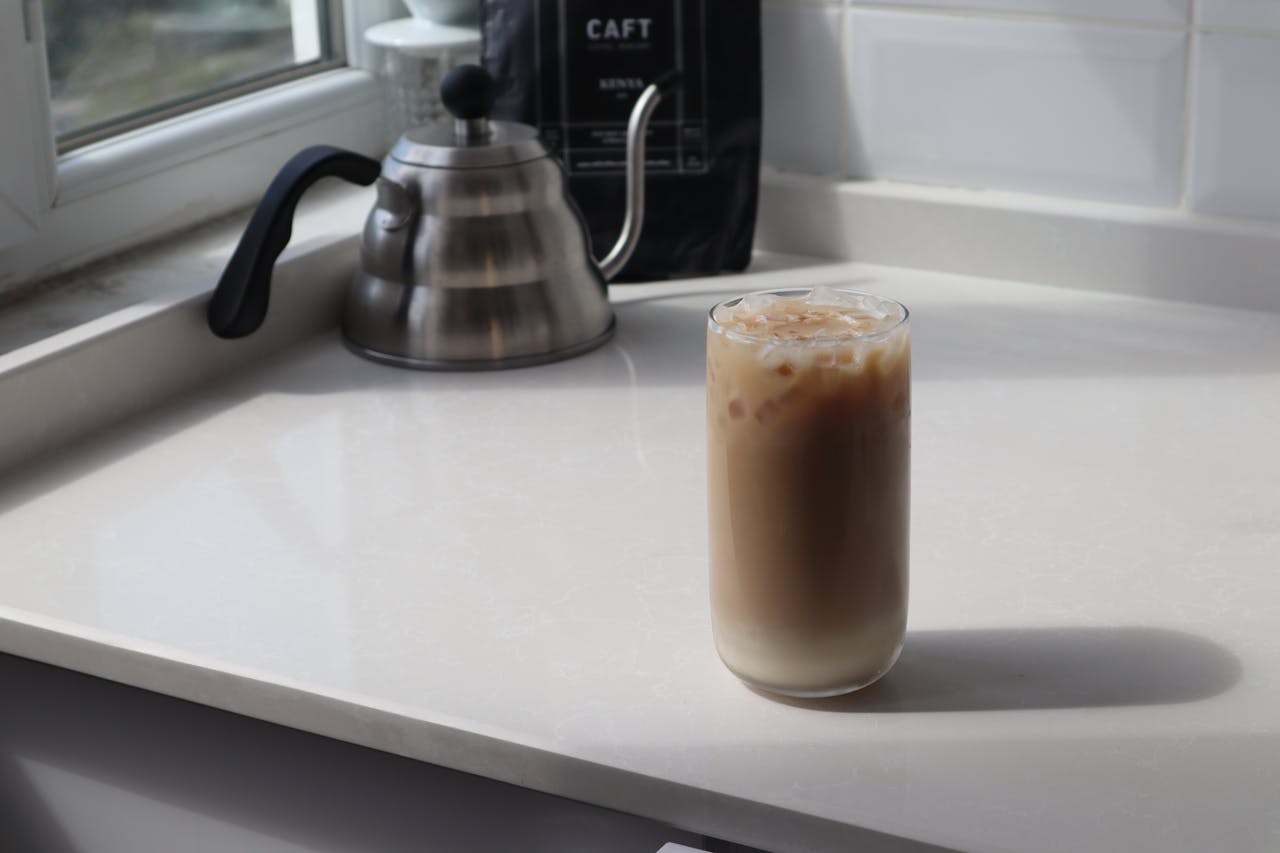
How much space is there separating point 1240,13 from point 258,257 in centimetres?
80

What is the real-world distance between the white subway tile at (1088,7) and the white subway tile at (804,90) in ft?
0.31

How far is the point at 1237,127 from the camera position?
1320 mm

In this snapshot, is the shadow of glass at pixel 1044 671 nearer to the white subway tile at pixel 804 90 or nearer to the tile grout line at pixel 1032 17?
the tile grout line at pixel 1032 17

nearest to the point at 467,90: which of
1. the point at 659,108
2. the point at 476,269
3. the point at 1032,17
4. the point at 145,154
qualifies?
the point at 476,269

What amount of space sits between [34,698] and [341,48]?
3.04 ft

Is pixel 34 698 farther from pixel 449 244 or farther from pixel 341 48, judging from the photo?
pixel 341 48

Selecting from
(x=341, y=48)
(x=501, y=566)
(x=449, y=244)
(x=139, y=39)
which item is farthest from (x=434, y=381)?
(x=341, y=48)

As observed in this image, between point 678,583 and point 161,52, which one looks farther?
point 161,52

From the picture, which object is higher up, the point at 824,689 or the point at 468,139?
the point at 468,139

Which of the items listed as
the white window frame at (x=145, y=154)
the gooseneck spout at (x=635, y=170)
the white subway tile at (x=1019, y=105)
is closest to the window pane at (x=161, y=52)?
the white window frame at (x=145, y=154)

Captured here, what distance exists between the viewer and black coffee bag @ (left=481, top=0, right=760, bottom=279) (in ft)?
4.63

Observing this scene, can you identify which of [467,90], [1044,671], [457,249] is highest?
[467,90]

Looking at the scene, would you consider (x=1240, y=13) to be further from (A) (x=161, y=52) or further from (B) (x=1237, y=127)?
(A) (x=161, y=52)

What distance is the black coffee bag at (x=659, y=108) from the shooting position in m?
1.41
